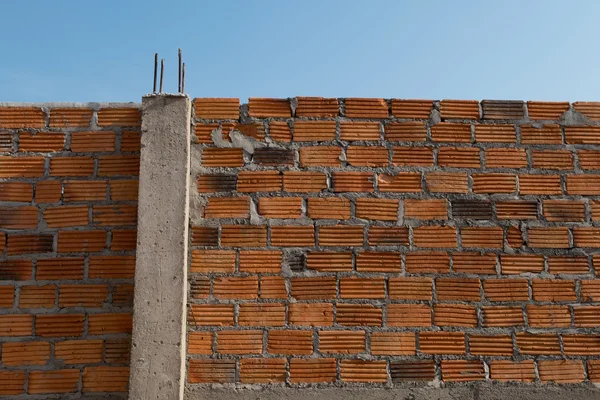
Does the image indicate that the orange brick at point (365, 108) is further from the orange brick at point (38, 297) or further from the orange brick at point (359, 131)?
the orange brick at point (38, 297)

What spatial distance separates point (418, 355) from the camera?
3.39m

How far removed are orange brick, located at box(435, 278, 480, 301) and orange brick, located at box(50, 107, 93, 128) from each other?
230 cm

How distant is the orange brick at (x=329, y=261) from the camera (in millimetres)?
3439

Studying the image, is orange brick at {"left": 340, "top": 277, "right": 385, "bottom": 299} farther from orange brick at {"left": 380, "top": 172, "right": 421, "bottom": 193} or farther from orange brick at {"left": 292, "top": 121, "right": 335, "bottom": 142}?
orange brick at {"left": 292, "top": 121, "right": 335, "bottom": 142}

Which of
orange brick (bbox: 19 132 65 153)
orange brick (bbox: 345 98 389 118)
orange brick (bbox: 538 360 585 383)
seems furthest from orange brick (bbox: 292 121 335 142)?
orange brick (bbox: 538 360 585 383)

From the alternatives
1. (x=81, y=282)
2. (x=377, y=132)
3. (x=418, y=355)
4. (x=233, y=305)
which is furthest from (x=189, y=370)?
(x=377, y=132)

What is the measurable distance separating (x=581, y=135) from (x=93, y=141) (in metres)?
2.96

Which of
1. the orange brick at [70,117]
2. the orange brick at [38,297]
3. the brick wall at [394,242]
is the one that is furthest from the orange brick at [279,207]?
the orange brick at [38,297]

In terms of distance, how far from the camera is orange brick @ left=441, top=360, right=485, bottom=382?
3377 mm

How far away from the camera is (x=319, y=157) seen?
3555 millimetres

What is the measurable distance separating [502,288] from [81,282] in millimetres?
2435

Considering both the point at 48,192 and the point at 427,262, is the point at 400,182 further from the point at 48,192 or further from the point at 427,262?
the point at 48,192

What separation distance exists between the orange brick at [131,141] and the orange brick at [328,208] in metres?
1.08

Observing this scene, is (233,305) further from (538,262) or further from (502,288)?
(538,262)
